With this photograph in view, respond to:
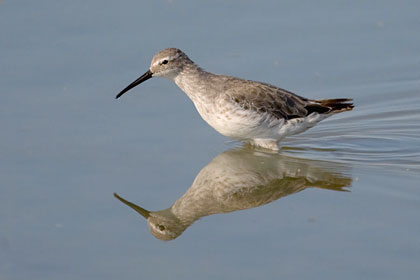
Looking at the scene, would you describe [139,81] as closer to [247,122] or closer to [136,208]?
[247,122]

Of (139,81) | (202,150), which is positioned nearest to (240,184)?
(202,150)

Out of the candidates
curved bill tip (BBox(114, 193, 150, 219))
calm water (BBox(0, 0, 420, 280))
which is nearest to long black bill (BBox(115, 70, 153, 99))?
calm water (BBox(0, 0, 420, 280))

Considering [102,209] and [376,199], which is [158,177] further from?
[376,199]

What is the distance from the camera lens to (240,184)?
348 inches

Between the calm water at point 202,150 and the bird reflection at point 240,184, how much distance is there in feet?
0.09

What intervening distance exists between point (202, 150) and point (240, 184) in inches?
41.5

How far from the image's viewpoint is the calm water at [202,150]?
7.24 m

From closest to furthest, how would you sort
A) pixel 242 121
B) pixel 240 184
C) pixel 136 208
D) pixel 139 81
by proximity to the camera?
pixel 136 208 < pixel 240 184 < pixel 242 121 < pixel 139 81

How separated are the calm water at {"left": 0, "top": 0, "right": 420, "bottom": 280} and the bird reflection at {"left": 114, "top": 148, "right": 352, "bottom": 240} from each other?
27 millimetres

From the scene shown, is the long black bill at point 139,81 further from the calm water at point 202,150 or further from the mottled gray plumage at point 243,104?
the calm water at point 202,150

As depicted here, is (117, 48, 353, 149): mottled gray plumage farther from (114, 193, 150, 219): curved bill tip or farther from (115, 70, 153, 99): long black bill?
(114, 193, 150, 219): curved bill tip

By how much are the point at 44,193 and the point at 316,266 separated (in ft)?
10.2

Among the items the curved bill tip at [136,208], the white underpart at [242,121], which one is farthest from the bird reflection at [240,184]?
the white underpart at [242,121]

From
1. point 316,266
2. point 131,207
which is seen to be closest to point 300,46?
point 131,207
